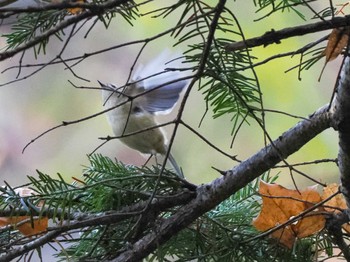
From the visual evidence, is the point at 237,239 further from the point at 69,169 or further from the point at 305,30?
the point at 69,169

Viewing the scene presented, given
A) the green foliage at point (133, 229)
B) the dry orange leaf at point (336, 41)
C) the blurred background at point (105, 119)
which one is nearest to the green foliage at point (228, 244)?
the green foliage at point (133, 229)

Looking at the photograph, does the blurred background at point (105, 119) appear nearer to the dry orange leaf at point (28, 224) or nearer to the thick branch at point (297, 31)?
the dry orange leaf at point (28, 224)

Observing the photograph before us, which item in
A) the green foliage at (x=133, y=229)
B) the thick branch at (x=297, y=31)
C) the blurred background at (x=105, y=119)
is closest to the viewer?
the thick branch at (x=297, y=31)

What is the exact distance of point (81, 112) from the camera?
2.52ft

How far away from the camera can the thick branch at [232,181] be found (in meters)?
0.32

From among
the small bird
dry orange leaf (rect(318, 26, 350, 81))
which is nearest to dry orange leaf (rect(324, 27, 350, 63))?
dry orange leaf (rect(318, 26, 350, 81))

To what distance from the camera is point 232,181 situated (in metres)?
0.34

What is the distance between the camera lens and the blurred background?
729mm

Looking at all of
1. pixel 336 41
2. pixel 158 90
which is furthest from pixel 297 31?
pixel 158 90

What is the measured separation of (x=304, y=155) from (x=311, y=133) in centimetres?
42

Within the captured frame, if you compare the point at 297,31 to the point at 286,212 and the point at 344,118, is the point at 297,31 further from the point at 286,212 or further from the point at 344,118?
the point at 286,212


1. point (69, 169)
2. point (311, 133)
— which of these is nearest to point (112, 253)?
point (311, 133)

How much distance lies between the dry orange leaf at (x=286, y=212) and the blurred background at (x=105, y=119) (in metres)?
0.32

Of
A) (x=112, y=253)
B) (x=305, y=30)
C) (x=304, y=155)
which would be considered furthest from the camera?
(x=304, y=155)
